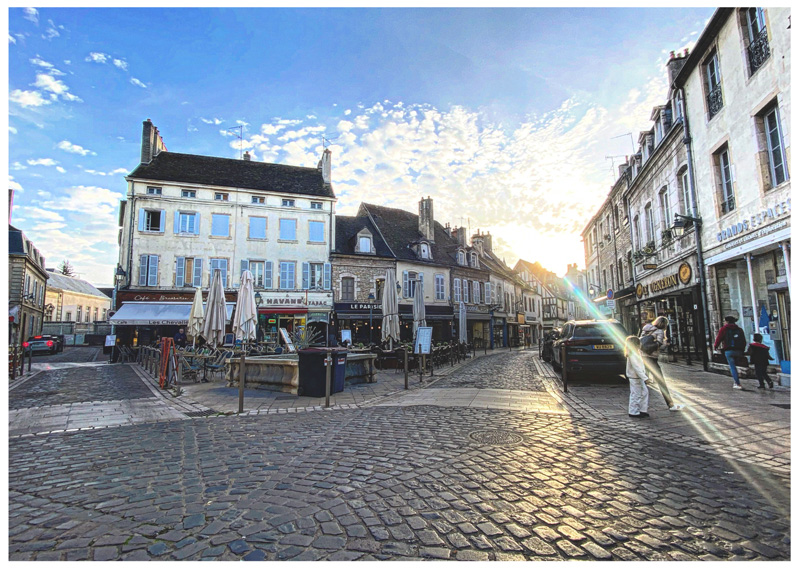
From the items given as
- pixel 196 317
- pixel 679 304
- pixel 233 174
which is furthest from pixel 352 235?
pixel 679 304

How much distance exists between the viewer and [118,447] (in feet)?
16.4

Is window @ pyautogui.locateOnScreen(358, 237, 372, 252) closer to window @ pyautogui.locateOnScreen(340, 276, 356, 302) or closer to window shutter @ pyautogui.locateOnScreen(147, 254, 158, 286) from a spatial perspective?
window @ pyautogui.locateOnScreen(340, 276, 356, 302)

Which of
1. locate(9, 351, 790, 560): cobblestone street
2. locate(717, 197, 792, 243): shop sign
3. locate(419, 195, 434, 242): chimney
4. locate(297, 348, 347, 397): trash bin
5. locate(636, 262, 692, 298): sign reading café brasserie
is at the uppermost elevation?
locate(419, 195, 434, 242): chimney

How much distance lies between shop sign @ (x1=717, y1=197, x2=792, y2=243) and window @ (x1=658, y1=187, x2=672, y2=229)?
14.8ft

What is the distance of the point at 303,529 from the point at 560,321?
221 ft

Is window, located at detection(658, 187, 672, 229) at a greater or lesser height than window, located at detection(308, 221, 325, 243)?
lesser

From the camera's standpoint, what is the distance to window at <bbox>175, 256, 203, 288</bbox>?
24766 millimetres

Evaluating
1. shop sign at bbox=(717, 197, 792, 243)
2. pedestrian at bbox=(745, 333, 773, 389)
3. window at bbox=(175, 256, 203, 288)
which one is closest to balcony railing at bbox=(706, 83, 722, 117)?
shop sign at bbox=(717, 197, 792, 243)

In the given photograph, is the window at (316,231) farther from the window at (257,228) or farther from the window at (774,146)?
the window at (774,146)

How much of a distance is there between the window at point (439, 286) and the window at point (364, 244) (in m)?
5.85

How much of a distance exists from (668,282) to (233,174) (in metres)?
26.0

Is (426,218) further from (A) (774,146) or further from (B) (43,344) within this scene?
(B) (43,344)

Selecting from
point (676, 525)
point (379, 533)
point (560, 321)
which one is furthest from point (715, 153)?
point (560, 321)

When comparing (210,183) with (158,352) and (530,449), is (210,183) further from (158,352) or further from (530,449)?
(530,449)
